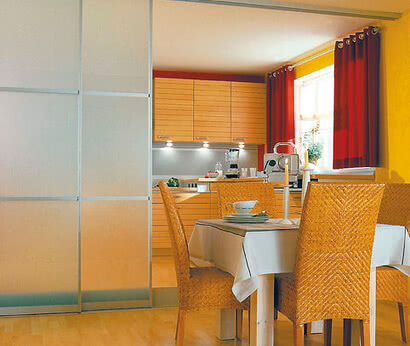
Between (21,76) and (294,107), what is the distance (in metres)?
4.09

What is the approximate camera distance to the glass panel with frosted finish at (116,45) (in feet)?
14.0

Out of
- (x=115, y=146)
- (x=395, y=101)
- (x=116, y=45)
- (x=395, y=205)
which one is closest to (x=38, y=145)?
(x=115, y=146)

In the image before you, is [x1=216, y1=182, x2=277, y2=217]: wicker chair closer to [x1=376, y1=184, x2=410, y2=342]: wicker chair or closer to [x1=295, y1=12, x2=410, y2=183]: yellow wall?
[x1=376, y1=184, x2=410, y2=342]: wicker chair

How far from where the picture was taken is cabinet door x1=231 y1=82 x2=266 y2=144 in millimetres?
7832

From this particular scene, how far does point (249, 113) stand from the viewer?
7.91m

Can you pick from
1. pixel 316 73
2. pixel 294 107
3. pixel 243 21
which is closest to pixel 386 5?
pixel 243 21

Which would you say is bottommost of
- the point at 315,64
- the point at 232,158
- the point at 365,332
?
the point at 365,332

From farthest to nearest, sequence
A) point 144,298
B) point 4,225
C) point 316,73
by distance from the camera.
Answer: point 316,73 → point 144,298 → point 4,225

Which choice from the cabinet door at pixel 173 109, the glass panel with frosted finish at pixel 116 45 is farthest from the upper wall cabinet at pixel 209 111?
the glass panel with frosted finish at pixel 116 45

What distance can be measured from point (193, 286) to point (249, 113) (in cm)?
524

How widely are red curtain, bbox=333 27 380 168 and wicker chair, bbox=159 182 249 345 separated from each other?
2841mm

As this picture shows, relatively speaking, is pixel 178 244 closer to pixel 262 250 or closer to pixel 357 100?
pixel 262 250

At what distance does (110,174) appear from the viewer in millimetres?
4297

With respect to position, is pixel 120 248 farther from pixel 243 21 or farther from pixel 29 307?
pixel 243 21
